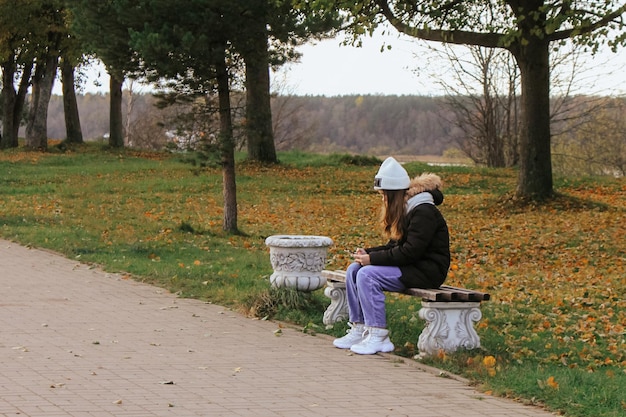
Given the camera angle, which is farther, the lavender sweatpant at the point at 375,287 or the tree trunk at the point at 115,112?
the tree trunk at the point at 115,112

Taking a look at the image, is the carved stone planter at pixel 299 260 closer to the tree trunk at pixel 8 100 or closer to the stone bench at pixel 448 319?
the stone bench at pixel 448 319

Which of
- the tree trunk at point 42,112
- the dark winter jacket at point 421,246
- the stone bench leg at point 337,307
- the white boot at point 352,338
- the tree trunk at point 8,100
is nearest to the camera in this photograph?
the dark winter jacket at point 421,246

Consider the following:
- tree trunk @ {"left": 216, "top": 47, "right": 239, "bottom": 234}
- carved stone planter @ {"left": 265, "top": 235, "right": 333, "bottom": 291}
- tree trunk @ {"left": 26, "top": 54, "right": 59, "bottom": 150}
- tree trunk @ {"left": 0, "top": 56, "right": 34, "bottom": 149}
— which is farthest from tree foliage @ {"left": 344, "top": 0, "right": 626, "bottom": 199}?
tree trunk @ {"left": 0, "top": 56, "right": 34, "bottom": 149}

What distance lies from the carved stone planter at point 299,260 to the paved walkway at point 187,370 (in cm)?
58

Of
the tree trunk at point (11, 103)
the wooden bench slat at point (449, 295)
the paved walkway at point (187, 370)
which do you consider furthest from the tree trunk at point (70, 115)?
the wooden bench slat at point (449, 295)

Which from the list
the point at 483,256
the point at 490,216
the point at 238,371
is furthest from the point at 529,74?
the point at 238,371

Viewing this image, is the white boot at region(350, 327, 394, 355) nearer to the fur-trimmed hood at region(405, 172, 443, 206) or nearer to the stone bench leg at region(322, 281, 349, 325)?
the stone bench leg at region(322, 281, 349, 325)

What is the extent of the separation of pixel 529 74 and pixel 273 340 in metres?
13.4

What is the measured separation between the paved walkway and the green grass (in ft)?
1.60

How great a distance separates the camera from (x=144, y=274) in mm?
12078

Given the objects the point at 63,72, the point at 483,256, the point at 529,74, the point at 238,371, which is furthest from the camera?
the point at 63,72

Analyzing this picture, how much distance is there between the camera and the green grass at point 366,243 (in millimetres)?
7605

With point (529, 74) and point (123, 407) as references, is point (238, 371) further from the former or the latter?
point (529, 74)

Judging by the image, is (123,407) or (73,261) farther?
(73,261)
